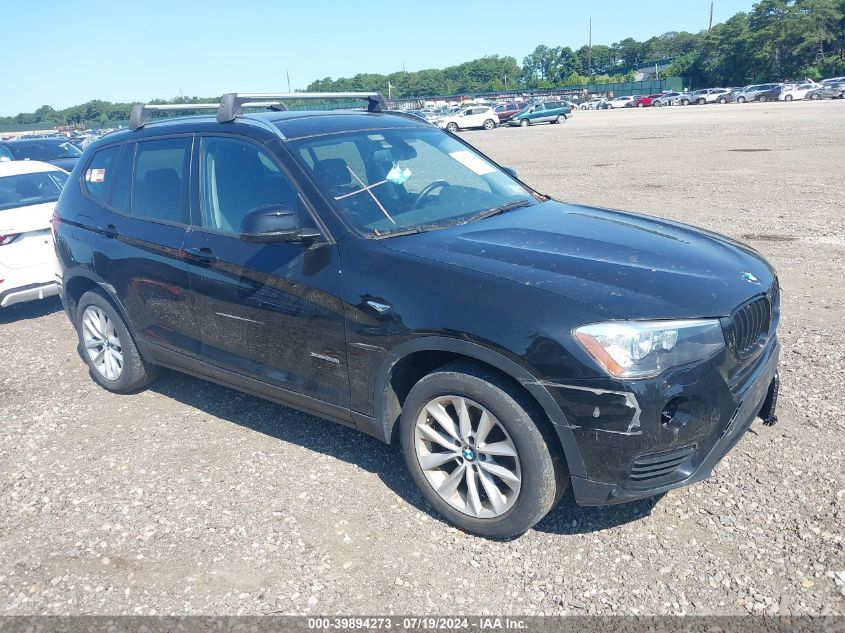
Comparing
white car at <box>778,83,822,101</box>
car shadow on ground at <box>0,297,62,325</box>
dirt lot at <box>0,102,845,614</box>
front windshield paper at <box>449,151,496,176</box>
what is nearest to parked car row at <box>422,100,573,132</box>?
white car at <box>778,83,822,101</box>

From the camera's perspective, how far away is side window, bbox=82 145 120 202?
197 inches

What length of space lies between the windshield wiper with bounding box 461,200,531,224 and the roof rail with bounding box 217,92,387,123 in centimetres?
140

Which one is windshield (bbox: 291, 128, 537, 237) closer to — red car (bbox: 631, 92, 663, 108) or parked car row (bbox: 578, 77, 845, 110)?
parked car row (bbox: 578, 77, 845, 110)

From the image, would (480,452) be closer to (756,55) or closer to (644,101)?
(644,101)

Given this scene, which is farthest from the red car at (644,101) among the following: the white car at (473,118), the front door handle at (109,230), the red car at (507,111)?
the front door handle at (109,230)

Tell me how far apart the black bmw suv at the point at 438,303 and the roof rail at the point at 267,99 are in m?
0.02

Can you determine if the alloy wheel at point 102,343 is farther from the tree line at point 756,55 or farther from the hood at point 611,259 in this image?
the tree line at point 756,55

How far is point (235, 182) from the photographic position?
412 cm

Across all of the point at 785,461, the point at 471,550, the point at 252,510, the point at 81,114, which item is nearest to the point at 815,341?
the point at 785,461

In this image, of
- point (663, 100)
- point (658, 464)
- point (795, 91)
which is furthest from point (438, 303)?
point (663, 100)

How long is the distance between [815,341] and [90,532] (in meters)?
5.23

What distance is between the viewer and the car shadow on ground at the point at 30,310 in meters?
7.69

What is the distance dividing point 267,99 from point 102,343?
90.5 inches

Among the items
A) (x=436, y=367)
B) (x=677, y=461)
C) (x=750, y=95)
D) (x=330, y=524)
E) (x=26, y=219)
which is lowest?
(x=330, y=524)
